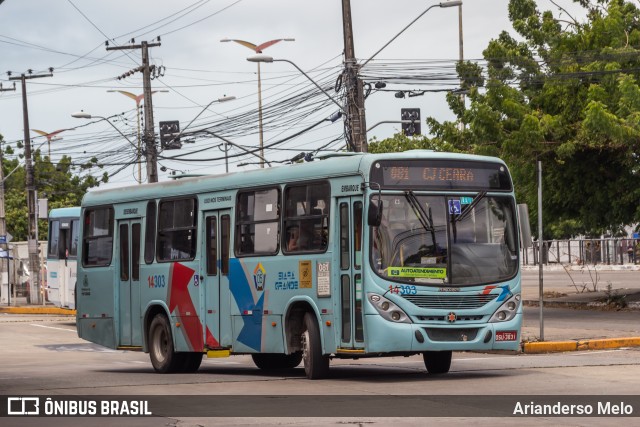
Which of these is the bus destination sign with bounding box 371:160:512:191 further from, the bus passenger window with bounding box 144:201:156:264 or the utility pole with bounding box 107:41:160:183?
the utility pole with bounding box 107:41:160:183

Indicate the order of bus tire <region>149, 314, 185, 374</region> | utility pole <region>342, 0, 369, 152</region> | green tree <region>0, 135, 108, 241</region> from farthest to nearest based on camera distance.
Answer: green tree <region>0, 135, 108, 241</region> < utility pole <region>342, 0, 369, 152</region> < bus tire <region>149, 314, 185, 374</region>

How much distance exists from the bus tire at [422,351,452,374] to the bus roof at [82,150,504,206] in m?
2.82

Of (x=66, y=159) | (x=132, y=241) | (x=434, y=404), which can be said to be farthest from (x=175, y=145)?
(x=66, y=159)

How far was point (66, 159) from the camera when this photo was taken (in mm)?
94062

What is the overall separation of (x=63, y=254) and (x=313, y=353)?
885 inches

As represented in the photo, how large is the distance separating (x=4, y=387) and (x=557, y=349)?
996 centimetres

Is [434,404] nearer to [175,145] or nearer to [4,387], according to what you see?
[4,387]

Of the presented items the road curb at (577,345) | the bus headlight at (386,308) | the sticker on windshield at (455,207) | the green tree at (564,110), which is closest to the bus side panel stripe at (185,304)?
the bus headlight at (386,308)

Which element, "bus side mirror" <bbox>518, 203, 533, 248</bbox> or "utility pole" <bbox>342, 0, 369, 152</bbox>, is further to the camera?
"utility pole" <bbox>342, 0, 369, 152</bbox>

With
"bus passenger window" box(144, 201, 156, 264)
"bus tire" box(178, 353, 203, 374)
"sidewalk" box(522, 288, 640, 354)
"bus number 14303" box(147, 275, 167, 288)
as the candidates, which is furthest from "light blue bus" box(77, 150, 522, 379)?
"sidewalk" box(522, 288, 640, 354)

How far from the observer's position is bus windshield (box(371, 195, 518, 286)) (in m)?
17.6

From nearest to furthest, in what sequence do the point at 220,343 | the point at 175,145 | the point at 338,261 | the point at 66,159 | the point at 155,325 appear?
the point at 338,261, the point at 220,343, the point at 155,325, the point at 175,145, the point at 66,159

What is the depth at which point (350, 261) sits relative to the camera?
58.5 ft

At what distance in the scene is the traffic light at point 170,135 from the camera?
154 feet
